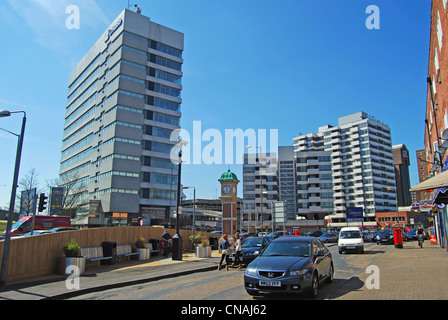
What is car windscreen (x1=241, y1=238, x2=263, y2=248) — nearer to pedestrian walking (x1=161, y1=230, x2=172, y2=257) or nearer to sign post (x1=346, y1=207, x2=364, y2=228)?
pedestrian walking (x1=161, y1=230, x2=172, y2=257)

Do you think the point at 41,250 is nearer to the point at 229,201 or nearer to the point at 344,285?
the point at 344,285

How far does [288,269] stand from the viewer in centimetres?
834

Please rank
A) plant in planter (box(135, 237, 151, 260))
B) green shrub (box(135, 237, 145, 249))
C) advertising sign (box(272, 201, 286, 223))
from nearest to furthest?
plant in planter (box(135, 237, 151, 260)) → green shrub (box(135, 237, 145, 249)) → advertising sign (box(272, 201, 286, 223))

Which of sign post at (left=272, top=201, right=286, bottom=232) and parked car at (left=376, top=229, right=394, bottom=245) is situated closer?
sign post at (left=272, top=201, right=286, bottom=232)

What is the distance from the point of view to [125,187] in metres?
59.9

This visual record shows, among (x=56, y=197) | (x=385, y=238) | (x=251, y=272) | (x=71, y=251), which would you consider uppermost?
(x=56, y=197)

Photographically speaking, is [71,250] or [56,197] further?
[56,197]

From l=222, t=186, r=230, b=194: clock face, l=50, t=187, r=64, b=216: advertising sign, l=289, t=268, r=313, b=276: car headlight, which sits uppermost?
l=222, t=186, r=230, b=194: clock face

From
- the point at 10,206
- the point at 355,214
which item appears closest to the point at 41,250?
the point at 10,206

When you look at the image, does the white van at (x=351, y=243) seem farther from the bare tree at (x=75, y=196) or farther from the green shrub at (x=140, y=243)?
the bare tree at (x=75, y=196)

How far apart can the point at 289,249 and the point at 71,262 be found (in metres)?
9.16

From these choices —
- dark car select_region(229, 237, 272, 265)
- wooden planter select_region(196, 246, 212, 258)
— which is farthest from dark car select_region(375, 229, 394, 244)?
wooden planter select_region(196, 246, 212, 258)

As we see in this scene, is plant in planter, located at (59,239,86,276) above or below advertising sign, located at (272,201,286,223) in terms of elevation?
below

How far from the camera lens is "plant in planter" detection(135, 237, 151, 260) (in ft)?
66.1
